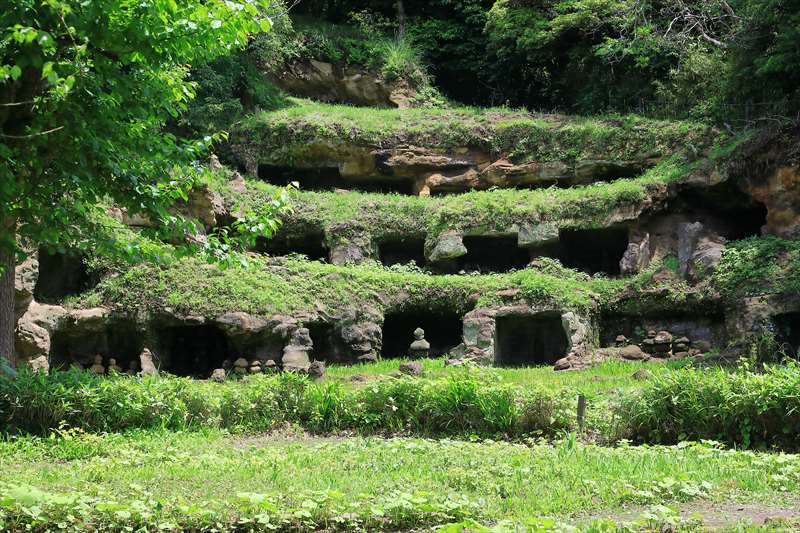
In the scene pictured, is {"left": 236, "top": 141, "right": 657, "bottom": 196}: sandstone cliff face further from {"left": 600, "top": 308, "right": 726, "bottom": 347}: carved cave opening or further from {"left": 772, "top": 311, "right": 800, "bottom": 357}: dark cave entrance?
{"left": 772, "top": 311, "right": 800, "bottom": 357}: dark cave entrance

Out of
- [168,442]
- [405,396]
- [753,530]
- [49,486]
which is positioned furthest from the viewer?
[405,396]

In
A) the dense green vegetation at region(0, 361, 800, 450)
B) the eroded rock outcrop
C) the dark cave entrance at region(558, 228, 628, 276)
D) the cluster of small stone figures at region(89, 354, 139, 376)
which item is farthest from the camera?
the eroded rock outcrop

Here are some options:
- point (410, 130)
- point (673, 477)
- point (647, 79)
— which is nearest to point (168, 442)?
point (673, 477)

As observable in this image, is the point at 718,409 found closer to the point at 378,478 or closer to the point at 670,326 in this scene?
the point at 378,478

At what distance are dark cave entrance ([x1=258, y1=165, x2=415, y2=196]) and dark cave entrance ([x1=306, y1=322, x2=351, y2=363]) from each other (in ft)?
35.3

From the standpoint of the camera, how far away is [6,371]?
11711mm

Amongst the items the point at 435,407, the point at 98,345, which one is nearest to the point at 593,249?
the point at 98,345

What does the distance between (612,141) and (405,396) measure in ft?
62.4

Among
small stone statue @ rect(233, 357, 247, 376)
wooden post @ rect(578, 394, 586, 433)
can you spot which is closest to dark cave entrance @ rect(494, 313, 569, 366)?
small stone statue @ rect(233, 357, 247, 376)

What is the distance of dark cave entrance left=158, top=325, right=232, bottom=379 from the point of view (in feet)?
70.8

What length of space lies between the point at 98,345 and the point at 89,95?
12846 mm

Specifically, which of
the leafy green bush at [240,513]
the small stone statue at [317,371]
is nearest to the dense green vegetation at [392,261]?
the leafy green bush at [240,513]

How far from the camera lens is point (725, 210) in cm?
2570

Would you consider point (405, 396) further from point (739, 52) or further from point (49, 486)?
point (739, 52)
